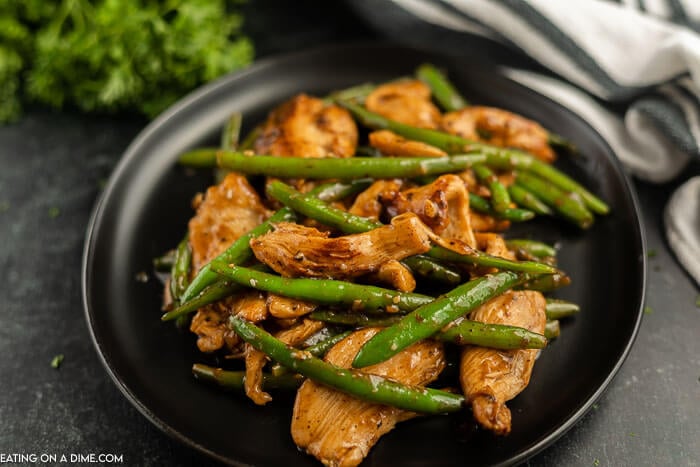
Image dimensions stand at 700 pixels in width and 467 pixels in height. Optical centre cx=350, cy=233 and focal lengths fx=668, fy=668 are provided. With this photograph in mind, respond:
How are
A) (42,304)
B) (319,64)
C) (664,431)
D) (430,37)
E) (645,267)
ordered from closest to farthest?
(664,431)
(645,267)
(42,304)
(319,64)
(430,37)

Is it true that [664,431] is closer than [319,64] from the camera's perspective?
Yes

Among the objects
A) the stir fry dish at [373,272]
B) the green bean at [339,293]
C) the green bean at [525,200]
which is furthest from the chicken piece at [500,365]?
the green bean at [525,200]

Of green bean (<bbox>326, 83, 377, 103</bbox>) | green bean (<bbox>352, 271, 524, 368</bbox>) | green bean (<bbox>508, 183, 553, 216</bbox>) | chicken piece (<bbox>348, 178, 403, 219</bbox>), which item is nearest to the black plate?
green bean (<bbox>508, 183, 553, 216</bbox>)

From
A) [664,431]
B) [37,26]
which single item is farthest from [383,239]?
[37,26]

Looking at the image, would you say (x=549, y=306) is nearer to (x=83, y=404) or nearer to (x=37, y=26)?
(x=83, y=404)

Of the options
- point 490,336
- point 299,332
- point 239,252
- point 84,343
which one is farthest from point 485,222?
point 84,343

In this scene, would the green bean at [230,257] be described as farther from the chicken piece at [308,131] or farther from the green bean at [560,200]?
the green bean at [560,200]

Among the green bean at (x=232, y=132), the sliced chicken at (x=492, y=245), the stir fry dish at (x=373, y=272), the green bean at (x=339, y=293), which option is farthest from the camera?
the green bean at (x=232, y=132)

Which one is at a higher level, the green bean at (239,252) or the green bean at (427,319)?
the green bean at (427,319)
